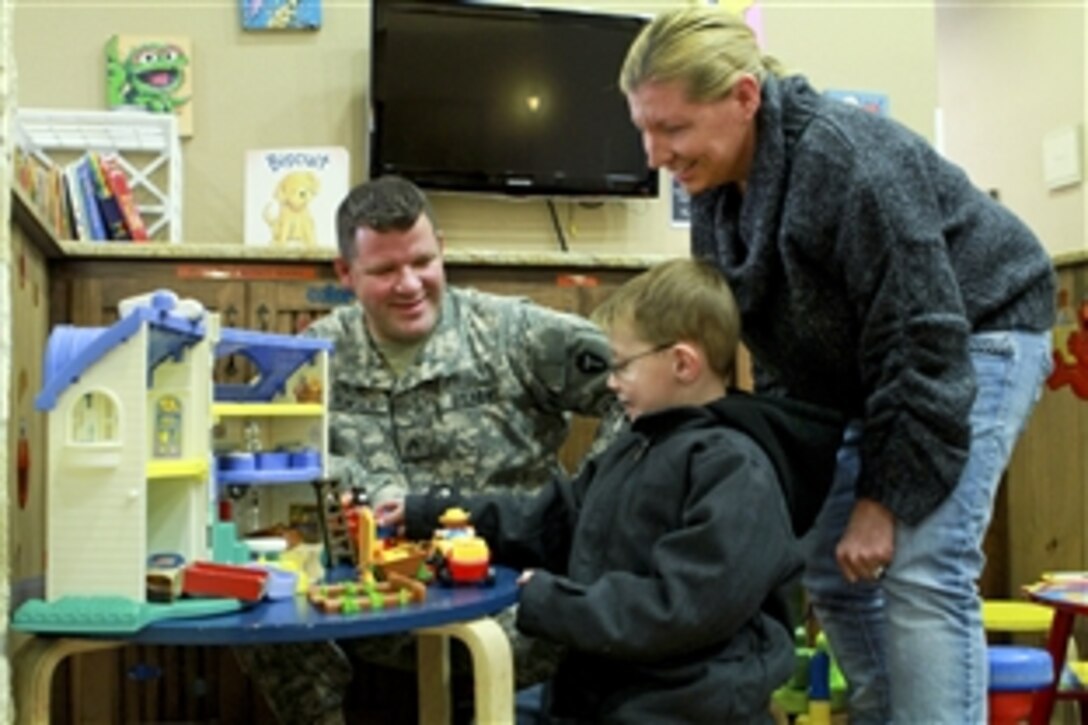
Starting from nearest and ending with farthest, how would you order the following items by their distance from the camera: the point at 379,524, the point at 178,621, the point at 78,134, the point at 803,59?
the point at 178,621, the point at 379,524, the point at 78,134, the point at 803,59

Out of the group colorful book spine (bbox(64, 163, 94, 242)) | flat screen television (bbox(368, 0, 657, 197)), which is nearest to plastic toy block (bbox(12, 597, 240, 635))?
colorful book spine (bbox(64, 163, 94, 242))

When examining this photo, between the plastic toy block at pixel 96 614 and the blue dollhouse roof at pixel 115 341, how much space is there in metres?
0.19

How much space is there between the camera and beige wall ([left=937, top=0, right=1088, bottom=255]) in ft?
13.0

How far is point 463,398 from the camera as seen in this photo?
2.02m

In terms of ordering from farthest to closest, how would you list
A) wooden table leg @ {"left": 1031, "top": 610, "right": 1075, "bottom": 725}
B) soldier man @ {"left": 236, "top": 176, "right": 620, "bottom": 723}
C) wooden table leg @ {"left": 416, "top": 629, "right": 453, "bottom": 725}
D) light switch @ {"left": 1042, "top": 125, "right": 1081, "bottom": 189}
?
light switch @ {"left": 1042, "top": 125, "right": 1081, "bottom": 189}
wooden table leg @ {"left": 1031, "top": 610, "right": 1075, "bottom": 725}
soldier man @ {"left": 236, "top": 176, "right": 620, "bottom": 723}
wooden table leg @ {"left": 416, "top": 629, "right": 453, "bottom": 725}

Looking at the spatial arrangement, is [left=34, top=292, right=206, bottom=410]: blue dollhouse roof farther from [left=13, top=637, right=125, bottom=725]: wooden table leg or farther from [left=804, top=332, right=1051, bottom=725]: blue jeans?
[left=804, top=332, right=1051, bottom=725]: blue jeans

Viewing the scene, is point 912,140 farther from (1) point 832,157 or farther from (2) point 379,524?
(2) point 379,524

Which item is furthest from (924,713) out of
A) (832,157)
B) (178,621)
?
(178,621)

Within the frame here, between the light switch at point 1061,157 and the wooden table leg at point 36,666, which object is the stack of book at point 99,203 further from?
the light switch at point 1061,157

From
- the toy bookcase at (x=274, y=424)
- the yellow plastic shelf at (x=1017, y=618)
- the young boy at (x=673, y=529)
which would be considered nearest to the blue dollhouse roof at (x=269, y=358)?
the toy bookcase at (x=274, y=424)

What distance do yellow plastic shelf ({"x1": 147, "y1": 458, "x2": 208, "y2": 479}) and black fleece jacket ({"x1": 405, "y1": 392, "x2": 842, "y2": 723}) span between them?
1.17ft

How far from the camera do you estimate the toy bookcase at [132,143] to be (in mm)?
3012

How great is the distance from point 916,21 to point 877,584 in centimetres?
266

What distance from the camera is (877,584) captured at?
62.1 inches
